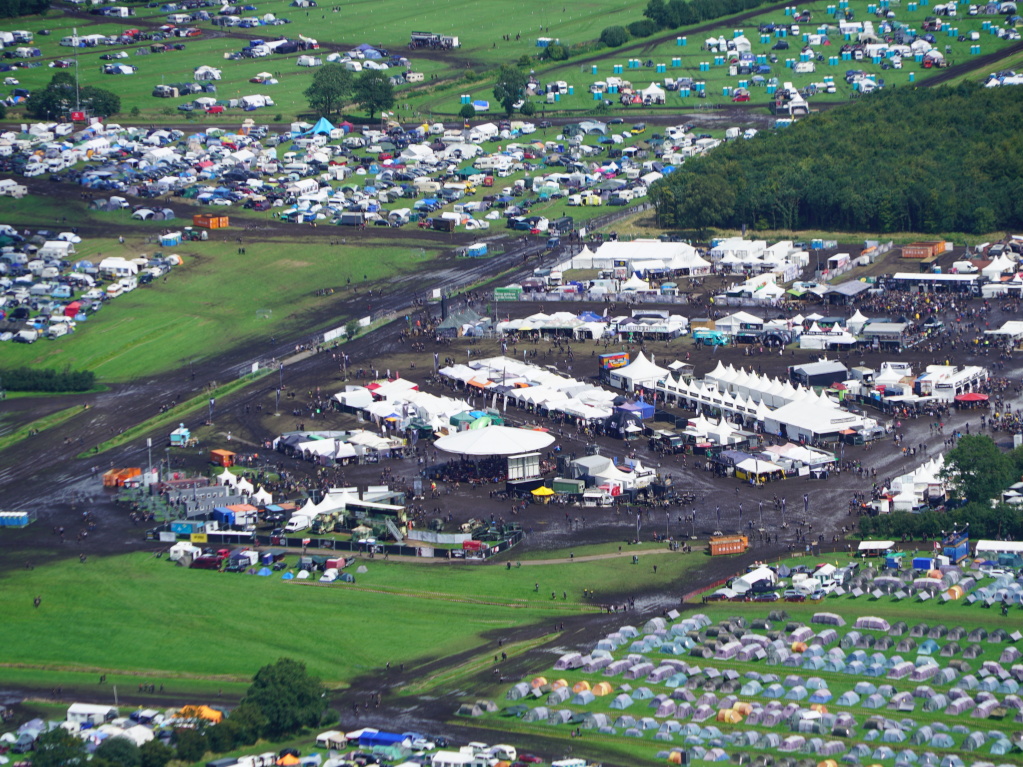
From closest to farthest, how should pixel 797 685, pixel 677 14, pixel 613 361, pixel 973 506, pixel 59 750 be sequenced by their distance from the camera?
1. pixel 59 750
2. pixel 797 685
3. pixel 973 506
4. pixel 613 361
5. pixel 677 14

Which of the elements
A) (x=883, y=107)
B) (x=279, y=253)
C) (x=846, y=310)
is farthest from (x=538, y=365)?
(x=883, y=107)

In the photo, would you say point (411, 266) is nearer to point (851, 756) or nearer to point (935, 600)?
point (935, 600)

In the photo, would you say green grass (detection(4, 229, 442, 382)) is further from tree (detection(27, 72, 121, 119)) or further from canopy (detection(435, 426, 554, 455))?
tree (detection(27, 72, 121, 119))

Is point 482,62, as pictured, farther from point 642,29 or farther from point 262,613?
point 262,613

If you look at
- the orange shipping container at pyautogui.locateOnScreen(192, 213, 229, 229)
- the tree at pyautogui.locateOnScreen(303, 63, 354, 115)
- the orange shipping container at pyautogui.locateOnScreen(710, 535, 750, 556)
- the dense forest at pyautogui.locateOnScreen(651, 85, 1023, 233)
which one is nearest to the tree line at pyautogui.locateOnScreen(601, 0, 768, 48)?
the tree at pyautogui.locateOnScreen(303, 63, 354, 115)

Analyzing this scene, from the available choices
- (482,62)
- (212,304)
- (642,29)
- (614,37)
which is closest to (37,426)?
(212,304)
